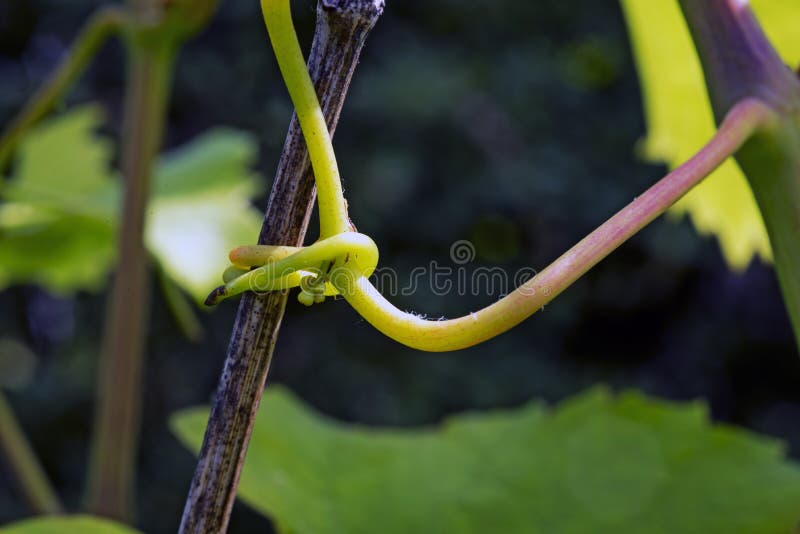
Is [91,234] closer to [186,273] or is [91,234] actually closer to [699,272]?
[186,273]

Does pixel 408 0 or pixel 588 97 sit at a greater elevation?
pixel 408 0

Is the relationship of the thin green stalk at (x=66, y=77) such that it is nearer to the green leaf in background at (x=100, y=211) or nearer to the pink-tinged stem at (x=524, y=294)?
the green leaf in background at (x=100, y=211)

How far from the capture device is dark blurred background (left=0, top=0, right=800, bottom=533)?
2.58m

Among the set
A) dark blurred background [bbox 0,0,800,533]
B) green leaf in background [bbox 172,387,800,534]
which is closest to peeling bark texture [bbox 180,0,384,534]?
green leaf in background [bbox 172,387,800,534]

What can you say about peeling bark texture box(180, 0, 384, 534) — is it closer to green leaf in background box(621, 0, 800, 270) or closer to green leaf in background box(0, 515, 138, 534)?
green leaf in background box(0, 515, 138, 534)

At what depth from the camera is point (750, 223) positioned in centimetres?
65

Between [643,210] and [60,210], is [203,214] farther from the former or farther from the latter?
[643,210]

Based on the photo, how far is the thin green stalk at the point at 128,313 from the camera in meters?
0.58

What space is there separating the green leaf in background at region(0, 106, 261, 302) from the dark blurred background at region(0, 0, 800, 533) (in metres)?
1.44

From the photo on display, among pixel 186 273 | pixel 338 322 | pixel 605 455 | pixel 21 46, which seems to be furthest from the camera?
pixel 21 46

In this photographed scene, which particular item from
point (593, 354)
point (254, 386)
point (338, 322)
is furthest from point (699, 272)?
point (254, 386)

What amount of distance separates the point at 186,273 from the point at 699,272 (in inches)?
92.6

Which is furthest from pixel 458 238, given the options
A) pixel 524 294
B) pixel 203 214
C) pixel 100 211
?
pixel 524 294

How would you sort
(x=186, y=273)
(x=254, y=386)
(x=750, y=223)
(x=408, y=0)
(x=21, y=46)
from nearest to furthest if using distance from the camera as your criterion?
(x=254, y=386) < (x=750, y=223) < (x=186, y=273) < (x=408, y=0) < (x=21, y=46)
